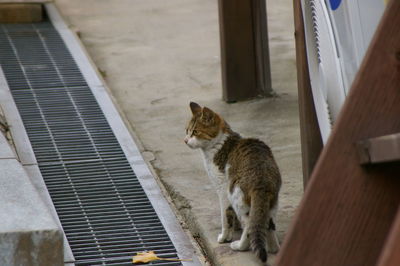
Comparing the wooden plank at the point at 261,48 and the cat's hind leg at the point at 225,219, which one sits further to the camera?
the wooden plank at the point at 261,48

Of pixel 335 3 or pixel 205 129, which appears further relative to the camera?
pixel 205 129

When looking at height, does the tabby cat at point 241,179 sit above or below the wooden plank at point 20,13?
above

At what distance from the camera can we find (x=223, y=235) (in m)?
4.64

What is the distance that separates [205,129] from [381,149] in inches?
100.0

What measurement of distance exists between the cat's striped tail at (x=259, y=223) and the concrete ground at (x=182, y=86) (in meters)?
0.21

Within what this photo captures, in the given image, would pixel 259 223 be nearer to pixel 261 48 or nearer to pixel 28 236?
pixel 28 236

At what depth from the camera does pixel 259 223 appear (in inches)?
167

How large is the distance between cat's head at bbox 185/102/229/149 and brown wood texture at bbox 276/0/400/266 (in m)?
2.43

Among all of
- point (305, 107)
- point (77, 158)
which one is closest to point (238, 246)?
point (305, 107)

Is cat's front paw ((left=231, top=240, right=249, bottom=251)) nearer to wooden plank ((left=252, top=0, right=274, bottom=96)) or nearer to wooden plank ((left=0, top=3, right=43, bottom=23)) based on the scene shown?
wooden plank ((left=252, top=0, right=274, bottom=96))

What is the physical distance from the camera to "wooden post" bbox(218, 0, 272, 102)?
6746 mm

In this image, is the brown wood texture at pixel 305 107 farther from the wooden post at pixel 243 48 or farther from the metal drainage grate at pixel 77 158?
the wooden post at pixel 243 48

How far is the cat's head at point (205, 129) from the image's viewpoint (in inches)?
184

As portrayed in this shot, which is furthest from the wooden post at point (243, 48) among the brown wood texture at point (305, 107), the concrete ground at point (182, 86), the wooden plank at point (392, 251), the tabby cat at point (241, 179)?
the wooden plank at point (392, 251)
